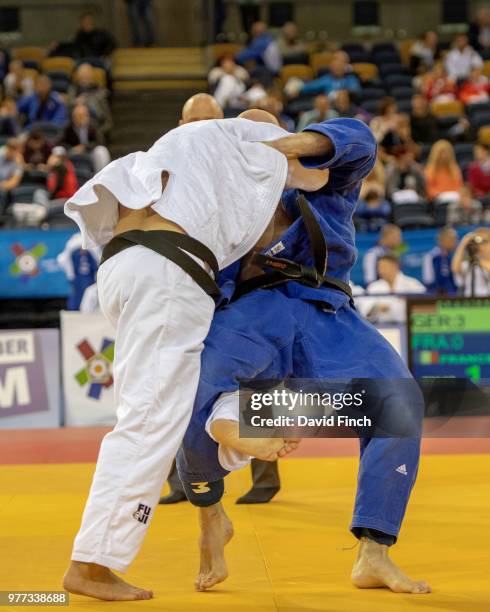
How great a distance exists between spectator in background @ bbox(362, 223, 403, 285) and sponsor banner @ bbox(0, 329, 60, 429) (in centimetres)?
305

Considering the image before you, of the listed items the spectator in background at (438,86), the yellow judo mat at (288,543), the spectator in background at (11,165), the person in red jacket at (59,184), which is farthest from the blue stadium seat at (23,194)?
the spectator in background at (438,86)

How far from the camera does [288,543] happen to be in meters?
4.84

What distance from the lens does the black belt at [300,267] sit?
4078mm

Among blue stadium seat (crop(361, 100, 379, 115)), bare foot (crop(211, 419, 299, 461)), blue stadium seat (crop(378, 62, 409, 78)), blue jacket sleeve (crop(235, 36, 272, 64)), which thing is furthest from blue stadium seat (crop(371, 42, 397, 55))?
bare foot (crop(211, 419, 299, 461))

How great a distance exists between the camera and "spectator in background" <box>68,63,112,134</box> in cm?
1498

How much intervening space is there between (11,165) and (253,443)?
10120 mm

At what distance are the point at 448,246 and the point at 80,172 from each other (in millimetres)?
4246

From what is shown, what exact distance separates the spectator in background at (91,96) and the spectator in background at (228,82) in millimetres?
1429

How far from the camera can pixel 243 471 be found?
6.72m

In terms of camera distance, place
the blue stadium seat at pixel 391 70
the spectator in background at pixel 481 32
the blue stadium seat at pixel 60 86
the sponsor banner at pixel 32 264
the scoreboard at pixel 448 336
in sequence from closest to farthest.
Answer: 1. the scoreboard at pixel 448 336
2. the sponsor banner at pixel 32 264
3. the blue stadium seat at pixel 60 86
4. the blue stadium seat at pixel 391 70
5. the spectator in background at pixel 481 32

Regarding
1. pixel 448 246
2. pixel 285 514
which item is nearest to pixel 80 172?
pixel 448 246

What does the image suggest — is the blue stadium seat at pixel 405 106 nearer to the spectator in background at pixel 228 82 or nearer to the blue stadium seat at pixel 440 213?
the spectator in background at pixel 228 82

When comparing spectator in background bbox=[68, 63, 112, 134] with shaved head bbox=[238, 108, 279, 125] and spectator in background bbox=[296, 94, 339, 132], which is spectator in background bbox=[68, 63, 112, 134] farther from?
shaved head bbox=[238, 108, 279, 125]

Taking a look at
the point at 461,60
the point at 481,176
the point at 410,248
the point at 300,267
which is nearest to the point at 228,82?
the point at 461,60
